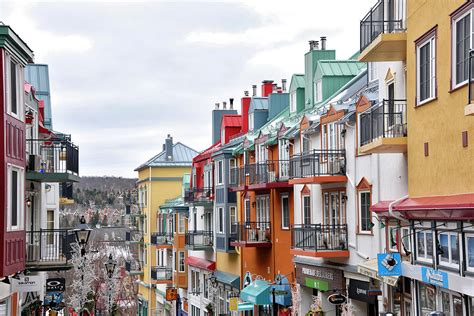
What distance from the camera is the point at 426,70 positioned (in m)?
18.8

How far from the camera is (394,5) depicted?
21.3 m

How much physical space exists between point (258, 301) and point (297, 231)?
225 inches

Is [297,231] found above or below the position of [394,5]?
below

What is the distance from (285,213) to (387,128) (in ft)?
51.3

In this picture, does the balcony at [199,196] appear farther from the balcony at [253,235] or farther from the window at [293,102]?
the window at [293,102]

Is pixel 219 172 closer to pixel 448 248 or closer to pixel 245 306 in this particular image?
pixel 245 306

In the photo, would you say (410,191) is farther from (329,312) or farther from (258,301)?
(258,301)

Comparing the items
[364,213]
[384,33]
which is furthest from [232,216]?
[384,33]

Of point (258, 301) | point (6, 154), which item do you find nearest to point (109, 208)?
point (258, 301)

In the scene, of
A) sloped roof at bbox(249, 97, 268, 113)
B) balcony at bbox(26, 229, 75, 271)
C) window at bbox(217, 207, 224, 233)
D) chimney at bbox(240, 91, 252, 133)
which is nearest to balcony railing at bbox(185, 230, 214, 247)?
window at bbox(217, 207, 224, 233)

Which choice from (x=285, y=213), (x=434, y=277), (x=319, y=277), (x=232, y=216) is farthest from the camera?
(x=232, y=216)

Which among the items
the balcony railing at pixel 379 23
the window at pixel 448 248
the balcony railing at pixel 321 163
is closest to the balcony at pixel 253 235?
the balcony railing at pixel 321 163

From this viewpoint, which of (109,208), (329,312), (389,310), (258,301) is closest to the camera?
(389,310)

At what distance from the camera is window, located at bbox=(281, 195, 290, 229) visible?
35906mm
